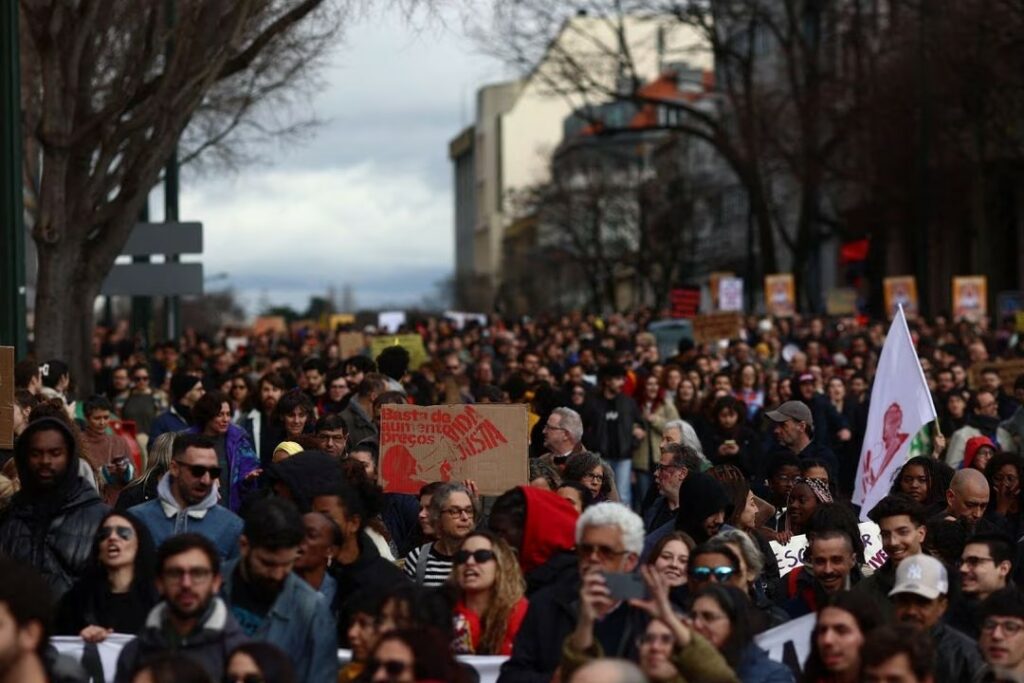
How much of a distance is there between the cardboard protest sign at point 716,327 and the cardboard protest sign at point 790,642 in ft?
68.6

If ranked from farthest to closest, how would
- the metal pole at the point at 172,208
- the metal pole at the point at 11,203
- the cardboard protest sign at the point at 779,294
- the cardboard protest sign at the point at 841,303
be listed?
the cardboard protest sign at the point at 841,303, the cardboard protest sign at the point at 779,294, the metal pole at the point at 172,208, the metal pole at the point at 11,203

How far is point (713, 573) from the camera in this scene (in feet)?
28.1

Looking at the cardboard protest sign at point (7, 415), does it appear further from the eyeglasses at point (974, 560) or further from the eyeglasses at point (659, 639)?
the eyeglasses at point (659, 639)

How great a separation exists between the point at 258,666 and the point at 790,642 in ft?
7.64

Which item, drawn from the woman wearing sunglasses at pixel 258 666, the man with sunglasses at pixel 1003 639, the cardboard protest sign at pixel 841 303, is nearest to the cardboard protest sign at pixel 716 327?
the cardboard protest sign at pixel 841 303

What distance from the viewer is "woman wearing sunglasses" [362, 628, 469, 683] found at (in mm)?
6637

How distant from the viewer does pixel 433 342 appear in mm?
34625

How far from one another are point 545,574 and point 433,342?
25902 millimetres

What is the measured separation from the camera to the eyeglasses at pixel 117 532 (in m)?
8.54

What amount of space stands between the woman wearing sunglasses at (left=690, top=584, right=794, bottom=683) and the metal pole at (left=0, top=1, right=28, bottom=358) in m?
11.4

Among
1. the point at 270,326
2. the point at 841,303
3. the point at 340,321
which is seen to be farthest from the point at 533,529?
the point at 270,326

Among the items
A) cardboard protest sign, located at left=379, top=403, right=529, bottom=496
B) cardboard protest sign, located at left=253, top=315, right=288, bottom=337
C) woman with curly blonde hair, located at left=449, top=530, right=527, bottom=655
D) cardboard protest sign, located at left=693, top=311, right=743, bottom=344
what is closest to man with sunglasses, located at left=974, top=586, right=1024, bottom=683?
woman with curly blonde hair, located at left=449, top=530, right=527, bottom=655

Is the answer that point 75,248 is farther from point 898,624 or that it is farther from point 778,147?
point 778,147

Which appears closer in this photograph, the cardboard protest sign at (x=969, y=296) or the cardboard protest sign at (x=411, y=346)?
the cardboard protest sign at (x=411, y=346)
